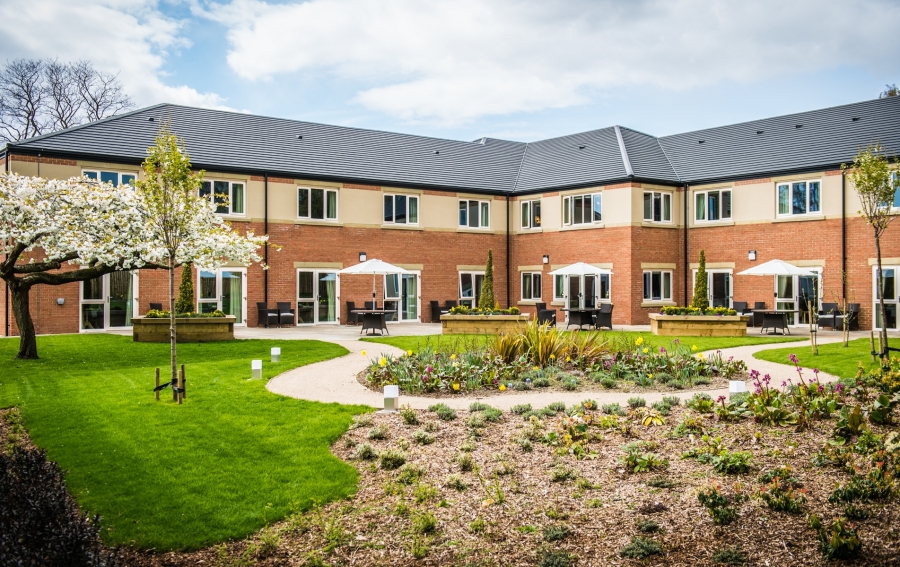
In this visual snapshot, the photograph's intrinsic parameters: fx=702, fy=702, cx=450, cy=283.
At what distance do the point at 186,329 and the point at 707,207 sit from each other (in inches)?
804

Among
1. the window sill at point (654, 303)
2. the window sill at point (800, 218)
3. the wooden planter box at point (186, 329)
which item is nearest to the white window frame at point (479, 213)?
the window sill at point (654, 303)

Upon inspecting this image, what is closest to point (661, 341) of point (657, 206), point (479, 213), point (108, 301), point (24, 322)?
point (657, 206)

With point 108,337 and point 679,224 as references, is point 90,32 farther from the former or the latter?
point 679,224

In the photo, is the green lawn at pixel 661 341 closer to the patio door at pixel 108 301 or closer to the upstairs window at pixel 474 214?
the patio door at pixel 108 301

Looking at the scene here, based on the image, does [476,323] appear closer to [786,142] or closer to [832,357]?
[832,357]

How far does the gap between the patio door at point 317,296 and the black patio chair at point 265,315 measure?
1111 millimetres

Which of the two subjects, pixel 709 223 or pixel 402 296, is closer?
pixel 709 223

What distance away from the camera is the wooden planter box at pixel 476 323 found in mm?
22109

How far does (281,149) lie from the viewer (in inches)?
1109

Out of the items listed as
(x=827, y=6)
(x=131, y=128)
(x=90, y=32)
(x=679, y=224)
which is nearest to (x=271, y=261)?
(x=131, y=128)

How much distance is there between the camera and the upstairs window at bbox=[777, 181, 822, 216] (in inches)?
999

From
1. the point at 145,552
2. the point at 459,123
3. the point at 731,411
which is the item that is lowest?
the point at 145,552

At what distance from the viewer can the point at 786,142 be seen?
27359 millimetres

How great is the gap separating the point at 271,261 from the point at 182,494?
20835 mm
